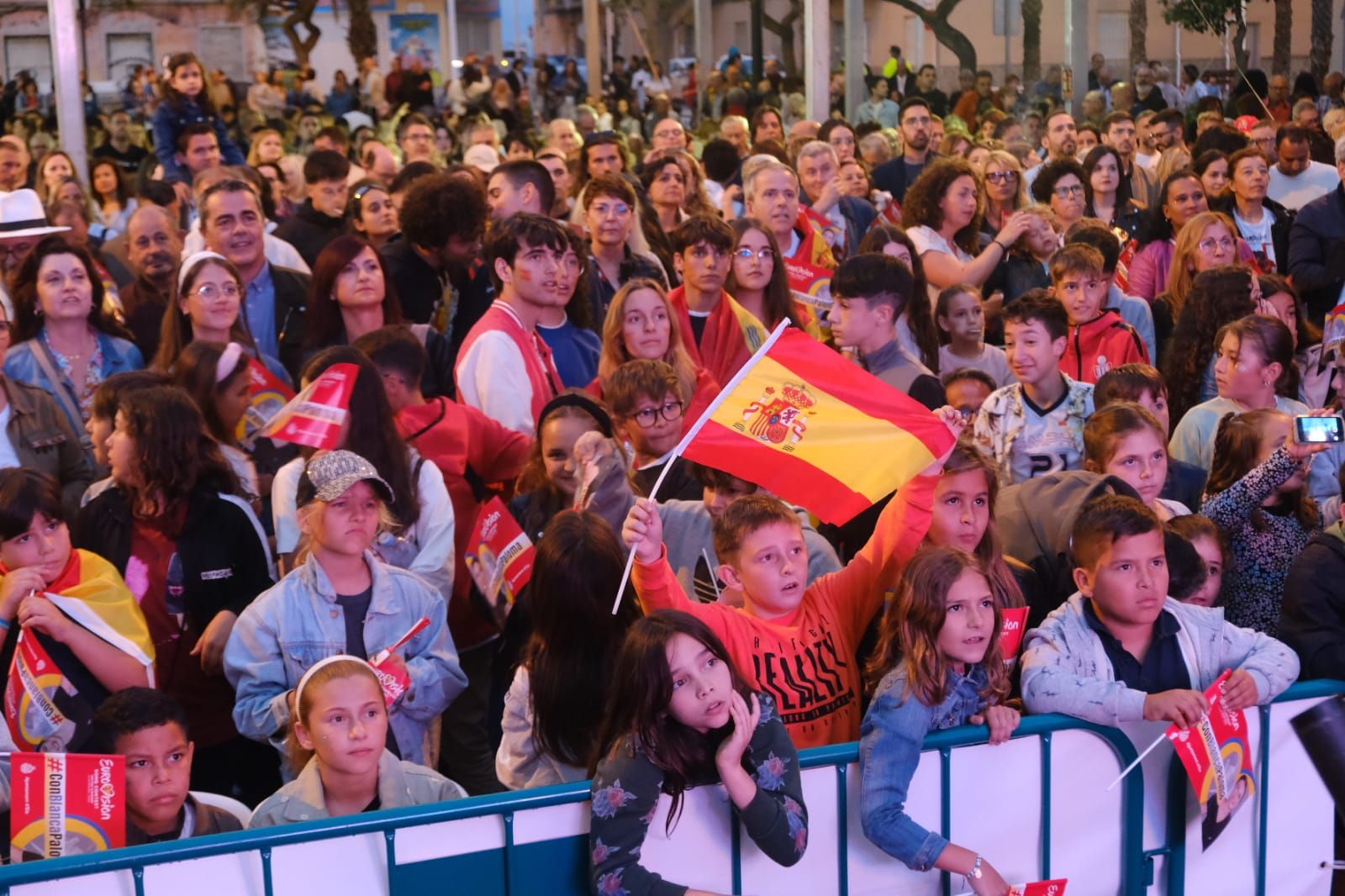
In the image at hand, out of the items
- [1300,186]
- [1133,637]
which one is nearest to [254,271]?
[1133,637]

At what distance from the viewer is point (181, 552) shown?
4684 millimetres

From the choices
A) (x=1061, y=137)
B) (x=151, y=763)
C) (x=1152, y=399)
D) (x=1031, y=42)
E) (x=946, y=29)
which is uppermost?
(x=946, y=29)

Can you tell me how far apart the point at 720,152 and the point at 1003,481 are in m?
5.95

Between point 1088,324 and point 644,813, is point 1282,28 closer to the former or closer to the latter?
point 1088,324

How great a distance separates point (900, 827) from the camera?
12.0ft

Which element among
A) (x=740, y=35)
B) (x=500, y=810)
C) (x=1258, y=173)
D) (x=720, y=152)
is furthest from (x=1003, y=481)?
(x=740, y=35)

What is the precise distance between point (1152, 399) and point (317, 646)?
9.88 feet

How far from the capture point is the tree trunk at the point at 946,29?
22766 mm

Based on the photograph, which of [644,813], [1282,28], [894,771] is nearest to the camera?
[644,813]

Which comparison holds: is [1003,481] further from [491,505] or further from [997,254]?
[997,254]

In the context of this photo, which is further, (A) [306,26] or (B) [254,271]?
(A) [306,26]

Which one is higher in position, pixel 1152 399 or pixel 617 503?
pixel 1152 399

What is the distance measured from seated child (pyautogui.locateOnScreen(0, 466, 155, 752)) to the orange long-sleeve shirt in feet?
4.50

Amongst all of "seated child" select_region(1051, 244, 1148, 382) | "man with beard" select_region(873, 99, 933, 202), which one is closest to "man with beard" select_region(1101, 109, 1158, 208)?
"man with beard" select_region(873, 99, 933, 202)
